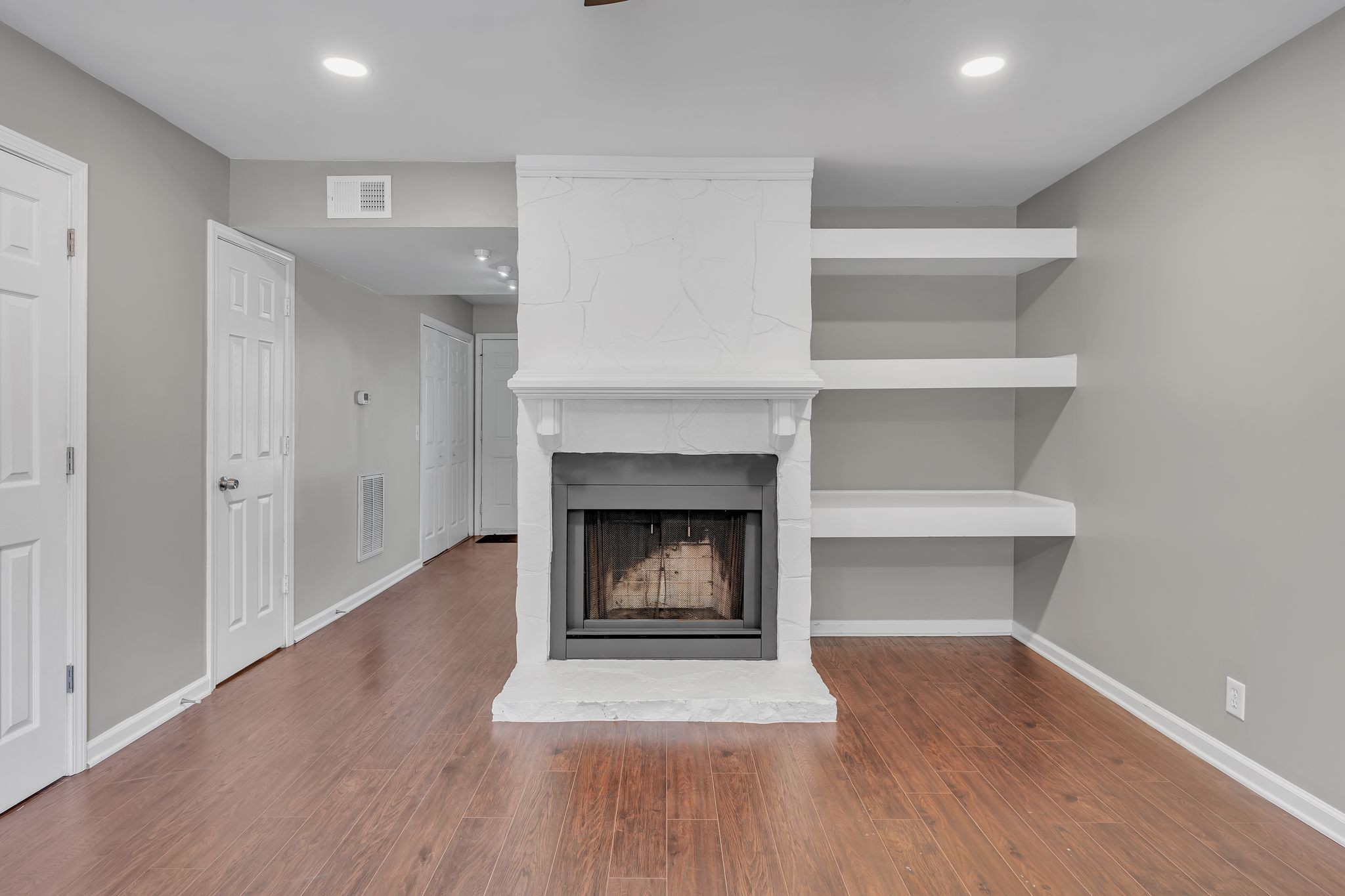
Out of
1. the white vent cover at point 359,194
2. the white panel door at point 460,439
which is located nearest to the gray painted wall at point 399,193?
the white vent cover at point 359,194

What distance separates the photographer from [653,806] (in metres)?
2.14

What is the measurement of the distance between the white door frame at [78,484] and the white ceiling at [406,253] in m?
0.88

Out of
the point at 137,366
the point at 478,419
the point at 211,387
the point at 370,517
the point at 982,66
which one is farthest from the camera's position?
the point at 478,419

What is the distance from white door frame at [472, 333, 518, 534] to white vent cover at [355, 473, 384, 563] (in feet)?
6.76

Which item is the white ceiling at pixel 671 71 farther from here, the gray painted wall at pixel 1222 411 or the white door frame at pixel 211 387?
the white door frame at pixel 211 387

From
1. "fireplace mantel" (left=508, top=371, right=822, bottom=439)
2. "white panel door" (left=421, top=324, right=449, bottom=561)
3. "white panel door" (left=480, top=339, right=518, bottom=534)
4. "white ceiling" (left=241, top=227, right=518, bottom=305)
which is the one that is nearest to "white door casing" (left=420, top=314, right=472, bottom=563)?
"white panel door" (left=421, top=324, right=449, bottom=561)

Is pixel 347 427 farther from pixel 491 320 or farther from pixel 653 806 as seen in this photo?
pixel 653 806

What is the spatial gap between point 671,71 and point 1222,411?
2332mm

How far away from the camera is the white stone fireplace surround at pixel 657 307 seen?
306 centimetres

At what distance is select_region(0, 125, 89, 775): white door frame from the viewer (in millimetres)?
2285

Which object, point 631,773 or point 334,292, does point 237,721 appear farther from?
point 334,292

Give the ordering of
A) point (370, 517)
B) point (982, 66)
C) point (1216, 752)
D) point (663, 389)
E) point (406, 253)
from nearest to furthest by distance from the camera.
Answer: point (982, 66) → point (1216, 752) → point (663, 389) → point (406, 253) → point (370, 517)

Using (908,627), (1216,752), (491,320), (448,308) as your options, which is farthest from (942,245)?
(491,320)

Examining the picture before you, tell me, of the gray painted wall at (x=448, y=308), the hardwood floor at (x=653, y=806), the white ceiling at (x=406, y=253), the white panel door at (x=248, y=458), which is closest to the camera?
the hardwood floor at (x=653, y=806)
